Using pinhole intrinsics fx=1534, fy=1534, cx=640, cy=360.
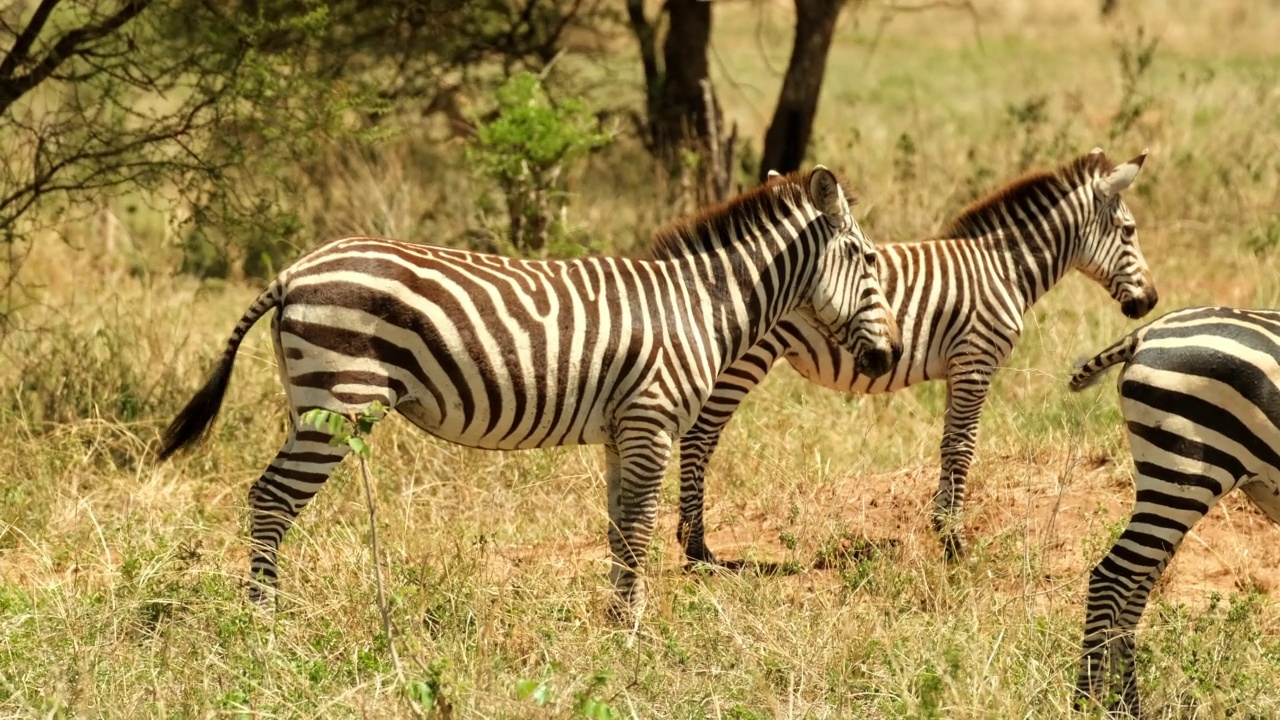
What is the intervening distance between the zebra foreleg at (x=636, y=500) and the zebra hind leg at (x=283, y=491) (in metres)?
1.19

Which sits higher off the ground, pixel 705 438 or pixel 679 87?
pixel 679 87

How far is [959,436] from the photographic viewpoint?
794cm

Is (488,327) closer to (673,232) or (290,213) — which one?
(673,232)

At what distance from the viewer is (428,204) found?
1423 centimetres

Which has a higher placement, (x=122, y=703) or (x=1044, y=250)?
(x=1044, y=250)

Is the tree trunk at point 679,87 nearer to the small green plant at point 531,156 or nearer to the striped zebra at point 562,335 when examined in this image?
the small green plant at point 531,156

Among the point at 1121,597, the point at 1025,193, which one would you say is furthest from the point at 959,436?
the point at 1121,597

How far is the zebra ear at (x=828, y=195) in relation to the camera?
22.3 feet

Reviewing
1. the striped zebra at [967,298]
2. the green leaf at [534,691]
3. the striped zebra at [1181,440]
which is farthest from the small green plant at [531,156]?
the green leaf at [534,691]

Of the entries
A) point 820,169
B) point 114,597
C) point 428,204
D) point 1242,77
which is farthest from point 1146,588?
point 1242,77

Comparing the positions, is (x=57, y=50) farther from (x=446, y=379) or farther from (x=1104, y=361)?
(x=1104, y=361)

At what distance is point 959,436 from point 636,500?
2169 millimetres

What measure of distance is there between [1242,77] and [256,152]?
15.6m

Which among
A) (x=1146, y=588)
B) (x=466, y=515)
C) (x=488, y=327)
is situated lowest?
(x=466, y=515)
